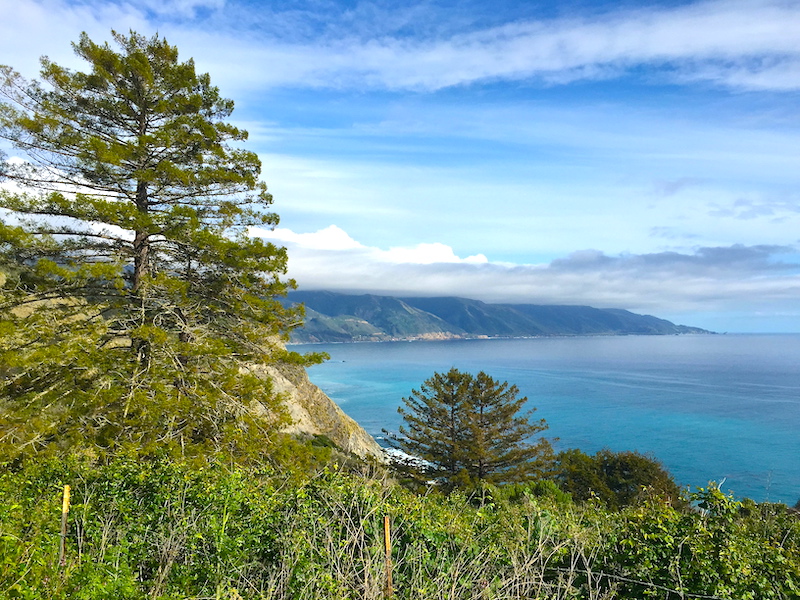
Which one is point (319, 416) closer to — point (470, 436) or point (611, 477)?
point (470, 436)

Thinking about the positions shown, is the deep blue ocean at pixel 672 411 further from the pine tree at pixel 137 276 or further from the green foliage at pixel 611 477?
the pine tree at pixel 137 276

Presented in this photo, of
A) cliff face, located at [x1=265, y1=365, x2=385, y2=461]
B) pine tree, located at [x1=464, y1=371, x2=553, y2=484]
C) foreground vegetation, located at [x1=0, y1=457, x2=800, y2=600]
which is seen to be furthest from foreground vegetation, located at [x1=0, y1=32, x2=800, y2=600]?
cliff face, located at [x1=265, y1=365, x2=385, y2=461]

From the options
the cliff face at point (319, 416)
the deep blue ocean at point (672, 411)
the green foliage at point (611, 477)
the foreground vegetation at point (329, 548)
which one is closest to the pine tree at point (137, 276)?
the foreground vegetation at point (329, 548)

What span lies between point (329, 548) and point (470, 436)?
1078 inches

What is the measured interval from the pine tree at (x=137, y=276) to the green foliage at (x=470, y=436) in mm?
19648

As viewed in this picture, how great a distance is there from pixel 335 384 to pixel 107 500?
112 meters

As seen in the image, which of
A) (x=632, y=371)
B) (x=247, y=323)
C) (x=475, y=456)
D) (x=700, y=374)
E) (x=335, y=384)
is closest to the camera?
(x=247, y=323)

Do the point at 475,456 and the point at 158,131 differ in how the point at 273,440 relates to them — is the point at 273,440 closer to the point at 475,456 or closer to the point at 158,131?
the point at 158,131

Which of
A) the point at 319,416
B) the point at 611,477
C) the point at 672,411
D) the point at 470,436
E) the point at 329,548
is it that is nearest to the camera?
the point at 329,548

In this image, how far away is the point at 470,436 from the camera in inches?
1288

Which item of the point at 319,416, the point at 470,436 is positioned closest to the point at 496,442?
the point at 470,436

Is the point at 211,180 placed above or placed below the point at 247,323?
above

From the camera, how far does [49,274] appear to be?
11250 mm

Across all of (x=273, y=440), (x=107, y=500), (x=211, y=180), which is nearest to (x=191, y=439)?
(x=273, y=440)
